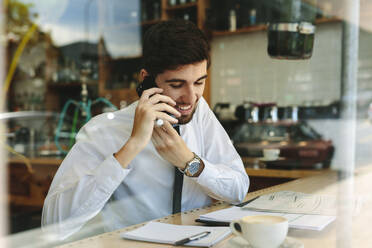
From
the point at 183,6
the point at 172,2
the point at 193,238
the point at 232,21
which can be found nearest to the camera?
the point at 193,238

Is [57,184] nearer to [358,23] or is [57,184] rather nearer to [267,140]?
[267,140]

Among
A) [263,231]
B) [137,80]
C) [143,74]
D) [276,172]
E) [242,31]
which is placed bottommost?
[276,172]

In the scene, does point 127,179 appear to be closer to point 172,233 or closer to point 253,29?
point 172,233

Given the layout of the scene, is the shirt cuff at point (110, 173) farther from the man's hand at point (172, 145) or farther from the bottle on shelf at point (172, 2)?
the bottle on shelf at point (172, 2)

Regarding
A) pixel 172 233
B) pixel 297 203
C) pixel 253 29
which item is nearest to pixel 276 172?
pixel 297 203

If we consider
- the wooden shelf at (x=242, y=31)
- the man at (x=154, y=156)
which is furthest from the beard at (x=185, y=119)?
the wooden shelf at (x=242, y=31)

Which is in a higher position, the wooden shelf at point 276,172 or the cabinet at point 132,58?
the cabinet at point 132,58

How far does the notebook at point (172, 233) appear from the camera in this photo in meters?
0.85

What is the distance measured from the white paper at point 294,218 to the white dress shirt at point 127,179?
198 millimetres

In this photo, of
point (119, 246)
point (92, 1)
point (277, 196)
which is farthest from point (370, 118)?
point (92, 1)

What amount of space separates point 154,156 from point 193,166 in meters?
0.18

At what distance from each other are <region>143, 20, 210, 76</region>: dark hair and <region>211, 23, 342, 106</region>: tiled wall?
1468mm

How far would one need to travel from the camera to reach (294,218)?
0.99m

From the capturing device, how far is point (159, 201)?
1.42 m
